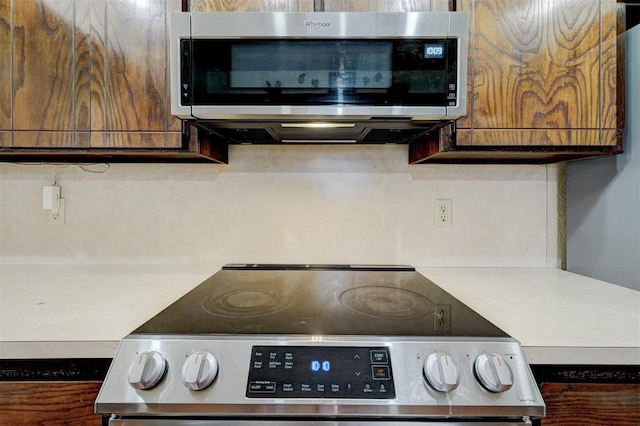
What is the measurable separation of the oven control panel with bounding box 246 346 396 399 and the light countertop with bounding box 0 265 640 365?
29cm

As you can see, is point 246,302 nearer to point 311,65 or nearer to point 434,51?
point 311,65

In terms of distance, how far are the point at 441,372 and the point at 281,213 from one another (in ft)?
2.81

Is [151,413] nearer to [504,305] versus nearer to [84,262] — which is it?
[504,305]

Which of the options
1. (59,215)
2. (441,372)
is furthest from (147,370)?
(59,215)

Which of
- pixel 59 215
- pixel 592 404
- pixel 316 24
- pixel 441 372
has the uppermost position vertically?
pixel 316 24

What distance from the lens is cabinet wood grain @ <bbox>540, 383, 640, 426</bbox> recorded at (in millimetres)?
677

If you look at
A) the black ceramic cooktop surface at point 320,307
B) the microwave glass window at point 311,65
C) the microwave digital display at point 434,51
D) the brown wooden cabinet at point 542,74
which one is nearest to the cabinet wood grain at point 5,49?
the microwave glass window at point 311,65

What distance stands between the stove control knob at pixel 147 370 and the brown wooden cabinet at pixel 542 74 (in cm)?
91

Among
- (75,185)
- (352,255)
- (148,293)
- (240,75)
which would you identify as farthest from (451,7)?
(75,185)

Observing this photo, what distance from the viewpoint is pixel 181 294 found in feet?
3.16

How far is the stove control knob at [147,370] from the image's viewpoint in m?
0.60

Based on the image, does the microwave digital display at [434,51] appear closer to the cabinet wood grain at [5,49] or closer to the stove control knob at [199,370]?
the stove control knob at [199,370]

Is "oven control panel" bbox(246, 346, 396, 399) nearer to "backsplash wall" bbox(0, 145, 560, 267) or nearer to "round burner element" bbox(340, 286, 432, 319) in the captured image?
"round burner element" bbox(340, 286, 432, 319)

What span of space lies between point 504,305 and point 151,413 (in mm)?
822
